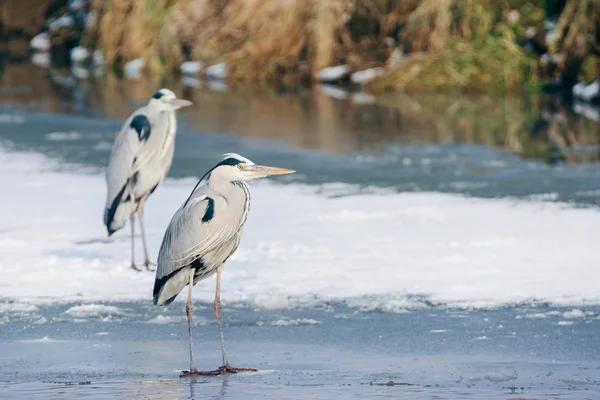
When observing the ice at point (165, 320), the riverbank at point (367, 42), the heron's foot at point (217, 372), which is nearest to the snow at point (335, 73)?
the riverbank at point (367, 42)

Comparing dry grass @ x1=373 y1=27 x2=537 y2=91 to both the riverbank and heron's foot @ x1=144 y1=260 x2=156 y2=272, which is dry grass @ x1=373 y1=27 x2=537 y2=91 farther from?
heron's foot @ x1=144 y1=260 x2=156 y2=272

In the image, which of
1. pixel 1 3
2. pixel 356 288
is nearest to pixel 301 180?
pixel 356 288

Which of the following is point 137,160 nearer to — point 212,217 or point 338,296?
point 338,296

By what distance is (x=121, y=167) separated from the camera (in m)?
7.97

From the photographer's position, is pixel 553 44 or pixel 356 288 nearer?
pixel 356 288

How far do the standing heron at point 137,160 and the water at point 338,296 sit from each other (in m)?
0.33

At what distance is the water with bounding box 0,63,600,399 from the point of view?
521 cm

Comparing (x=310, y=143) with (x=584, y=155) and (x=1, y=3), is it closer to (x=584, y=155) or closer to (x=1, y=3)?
(x=584, y=155)

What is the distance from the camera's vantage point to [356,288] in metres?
6.98

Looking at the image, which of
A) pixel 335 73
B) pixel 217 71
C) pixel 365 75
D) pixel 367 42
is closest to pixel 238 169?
pixel 365 75

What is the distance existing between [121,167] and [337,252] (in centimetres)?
140

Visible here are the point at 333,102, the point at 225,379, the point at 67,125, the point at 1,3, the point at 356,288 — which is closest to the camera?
the point at 225,379

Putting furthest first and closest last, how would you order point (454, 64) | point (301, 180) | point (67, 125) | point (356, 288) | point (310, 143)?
1. point (454, 64)
2. point (67, 125)
3. point (310, 143)
4. point (301, 180)
5. point (356, 288)

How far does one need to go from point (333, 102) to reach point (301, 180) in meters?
7.88
